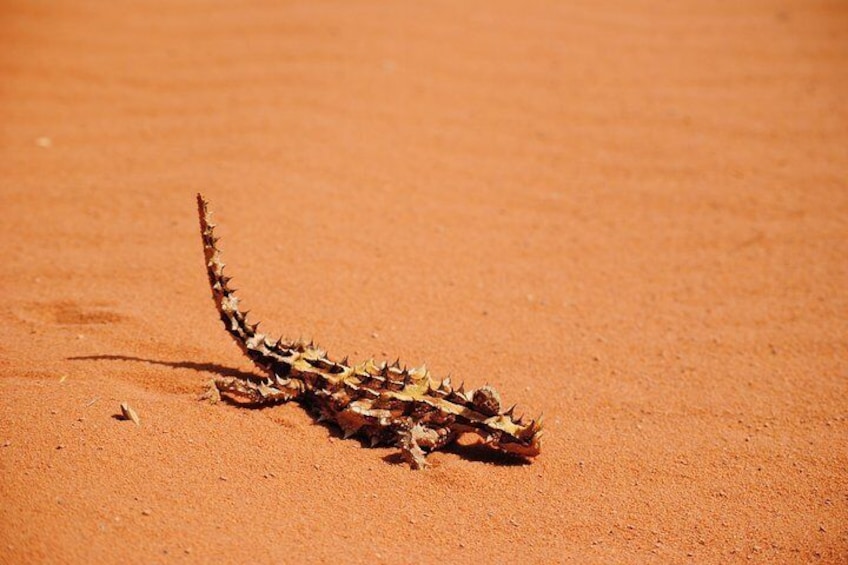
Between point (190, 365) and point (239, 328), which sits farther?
point (190, 365)

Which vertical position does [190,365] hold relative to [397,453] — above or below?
above

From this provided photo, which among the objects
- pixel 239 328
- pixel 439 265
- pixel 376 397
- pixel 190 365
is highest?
pixel 439 265

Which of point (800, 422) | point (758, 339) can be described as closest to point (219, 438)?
point (800, 422)

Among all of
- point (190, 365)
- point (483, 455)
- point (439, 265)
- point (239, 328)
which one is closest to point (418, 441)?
point (483, 455)

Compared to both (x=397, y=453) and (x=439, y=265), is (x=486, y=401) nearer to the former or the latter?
(x=397, y=453)

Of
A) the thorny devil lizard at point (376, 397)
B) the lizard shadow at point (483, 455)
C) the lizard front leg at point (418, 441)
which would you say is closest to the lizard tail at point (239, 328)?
the thorny devil lizard at point (376, 397)

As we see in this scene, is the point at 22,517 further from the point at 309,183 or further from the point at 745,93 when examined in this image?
the point at 745,93
